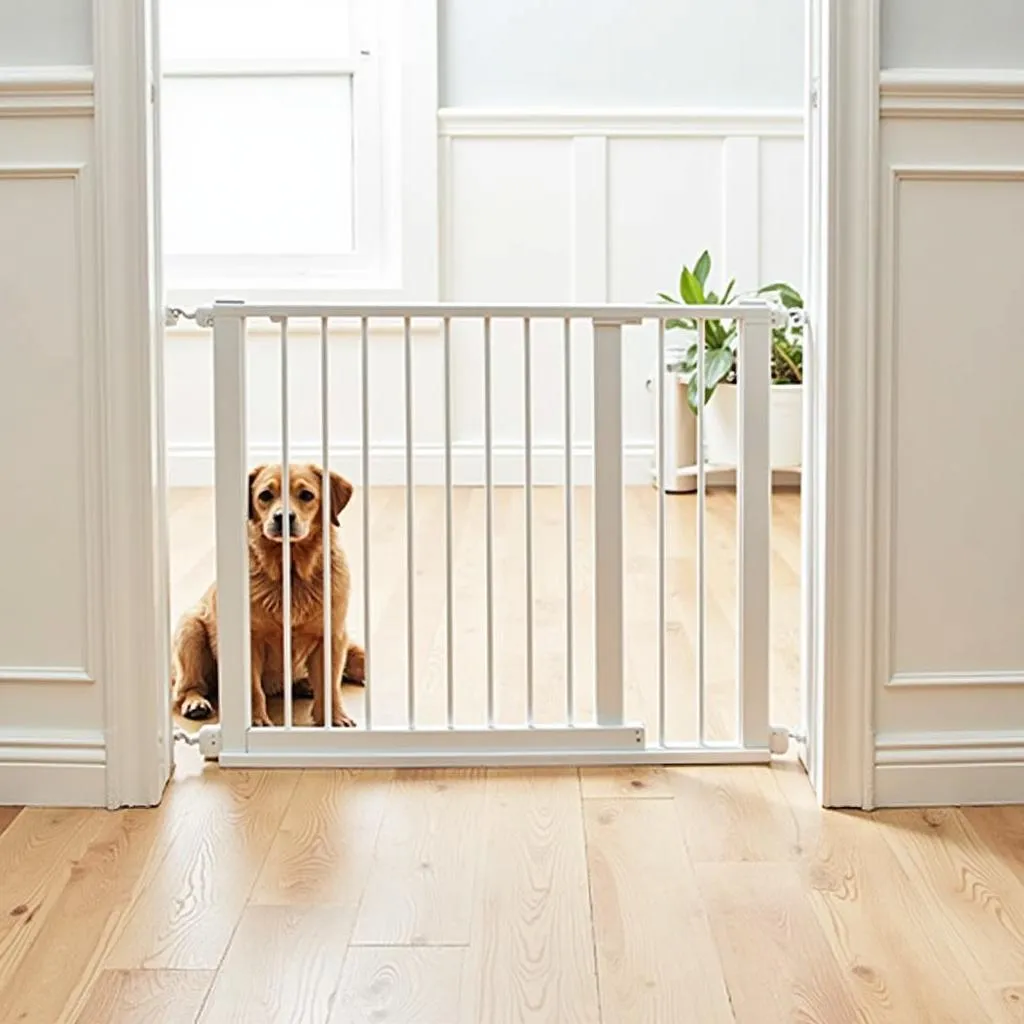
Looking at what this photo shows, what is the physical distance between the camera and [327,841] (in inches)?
79.7

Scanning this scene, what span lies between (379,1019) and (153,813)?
2.40 ft

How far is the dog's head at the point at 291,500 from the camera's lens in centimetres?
246

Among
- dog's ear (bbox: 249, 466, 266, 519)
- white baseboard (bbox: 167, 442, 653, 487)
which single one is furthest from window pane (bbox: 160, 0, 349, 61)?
dog's ear (bbox: 249, 466, 266, 519)

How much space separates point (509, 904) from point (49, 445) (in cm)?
90

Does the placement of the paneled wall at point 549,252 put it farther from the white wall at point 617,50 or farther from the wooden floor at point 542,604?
the wooden floor at point 542,604

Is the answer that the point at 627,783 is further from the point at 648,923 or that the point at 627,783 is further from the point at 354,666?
the point at 354,666

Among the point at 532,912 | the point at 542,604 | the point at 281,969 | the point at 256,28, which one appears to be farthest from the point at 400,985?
the point at 256,28

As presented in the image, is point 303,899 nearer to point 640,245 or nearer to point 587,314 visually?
point 587,314

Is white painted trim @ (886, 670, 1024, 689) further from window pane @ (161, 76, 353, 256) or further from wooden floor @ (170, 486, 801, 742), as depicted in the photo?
window pane @ (161, 76, 353, 256)

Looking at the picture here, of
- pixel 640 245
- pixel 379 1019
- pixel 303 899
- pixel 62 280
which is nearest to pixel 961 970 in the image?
pixel 379 1019

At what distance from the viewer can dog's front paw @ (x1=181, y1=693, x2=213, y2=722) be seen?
261cm

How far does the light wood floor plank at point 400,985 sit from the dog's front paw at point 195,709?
38.9 inches

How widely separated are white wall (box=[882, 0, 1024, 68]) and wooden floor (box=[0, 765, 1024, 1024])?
3.28 feet

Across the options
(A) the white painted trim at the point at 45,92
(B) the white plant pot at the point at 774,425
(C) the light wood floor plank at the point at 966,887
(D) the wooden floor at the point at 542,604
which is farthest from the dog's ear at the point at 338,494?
(B) the white plant pot at the point at 774,425
